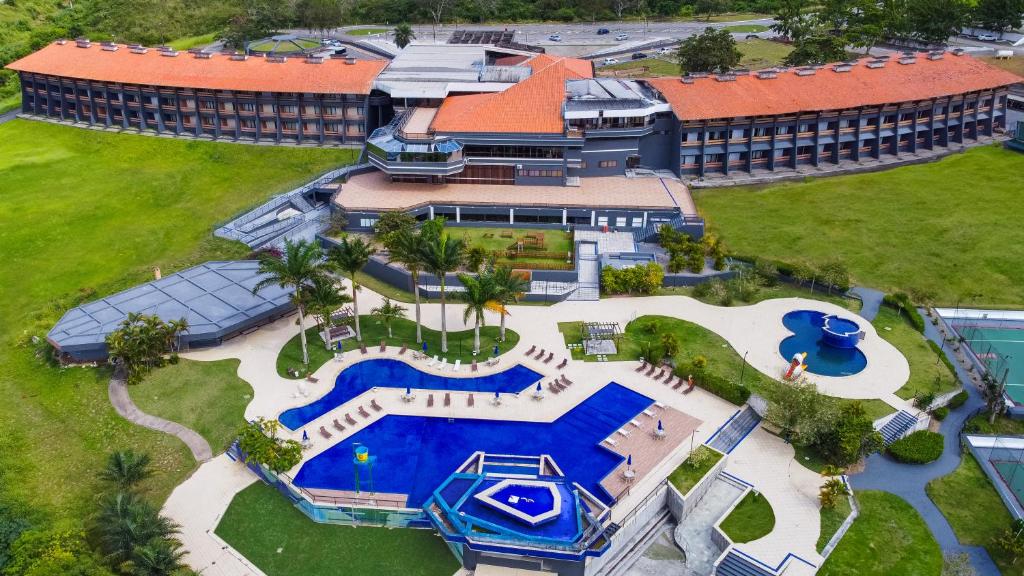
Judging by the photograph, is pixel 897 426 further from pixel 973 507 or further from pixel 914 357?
pixel 914 357

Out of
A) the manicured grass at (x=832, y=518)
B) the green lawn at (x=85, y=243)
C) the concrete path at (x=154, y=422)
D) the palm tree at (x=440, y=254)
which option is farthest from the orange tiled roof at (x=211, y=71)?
the manicured grass at (x=832, y=518)

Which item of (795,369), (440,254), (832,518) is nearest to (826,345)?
(795,369)

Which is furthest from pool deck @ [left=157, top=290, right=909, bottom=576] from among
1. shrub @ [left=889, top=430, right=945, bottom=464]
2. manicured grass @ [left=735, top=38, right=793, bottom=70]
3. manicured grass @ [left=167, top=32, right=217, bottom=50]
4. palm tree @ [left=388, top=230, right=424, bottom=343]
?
manicured grass @ [left=167, top=32, right=217, bottom=50]

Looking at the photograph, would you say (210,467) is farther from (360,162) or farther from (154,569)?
(360,162)

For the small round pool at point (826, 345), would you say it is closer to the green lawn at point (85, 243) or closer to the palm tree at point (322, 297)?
the palm tree at point (322, 297)

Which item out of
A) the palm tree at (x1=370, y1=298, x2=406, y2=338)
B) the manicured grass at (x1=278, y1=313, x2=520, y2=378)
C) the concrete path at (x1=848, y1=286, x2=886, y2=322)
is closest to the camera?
the manicured grass at (x1=278, y1=313, x2=520, y2=378)

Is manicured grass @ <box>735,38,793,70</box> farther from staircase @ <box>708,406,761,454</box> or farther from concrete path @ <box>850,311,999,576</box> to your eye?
staircase @ <box>708,406,761,454</box>
